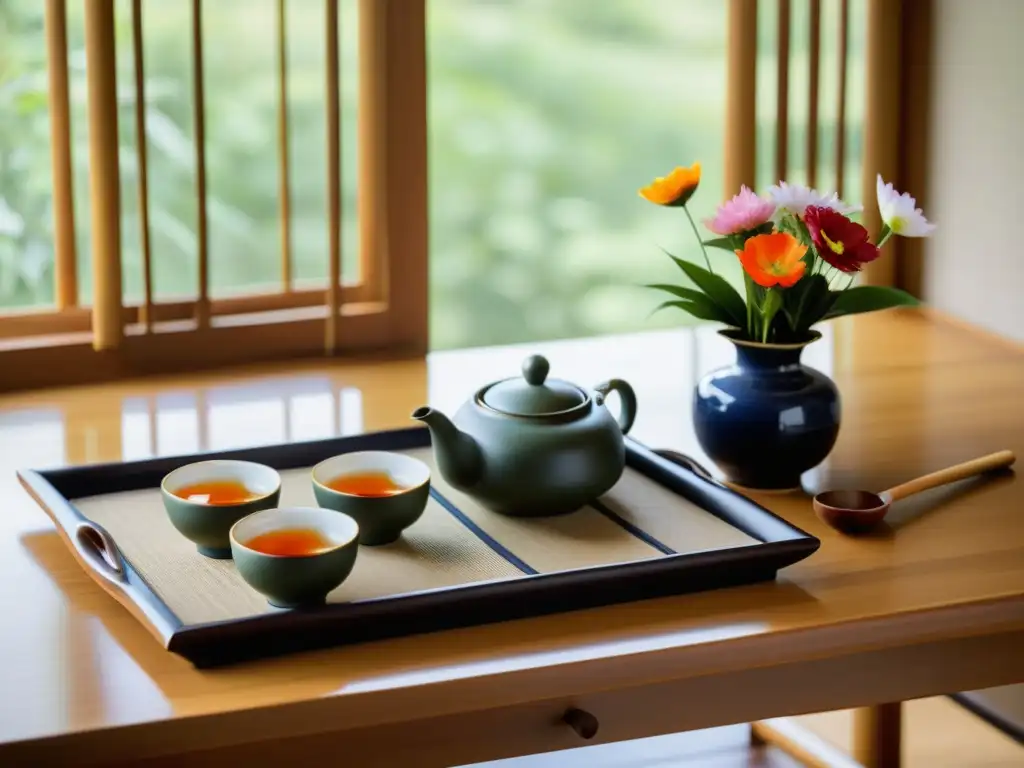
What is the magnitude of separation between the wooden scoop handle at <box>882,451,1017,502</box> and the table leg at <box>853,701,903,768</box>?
0.53m

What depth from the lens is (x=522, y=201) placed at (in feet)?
19.5

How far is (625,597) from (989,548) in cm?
36

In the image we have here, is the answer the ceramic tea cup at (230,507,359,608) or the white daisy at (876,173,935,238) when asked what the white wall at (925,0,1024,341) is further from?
the ceramic tea cup at (230,507,359,608)

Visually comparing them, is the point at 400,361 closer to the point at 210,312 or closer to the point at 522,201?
the point at 210,312

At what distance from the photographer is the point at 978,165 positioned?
2125 mm

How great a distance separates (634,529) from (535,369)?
0.54 ft

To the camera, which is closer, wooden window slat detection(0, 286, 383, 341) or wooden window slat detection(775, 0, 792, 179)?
wooden window slat detection(0, 286, 383, 341)

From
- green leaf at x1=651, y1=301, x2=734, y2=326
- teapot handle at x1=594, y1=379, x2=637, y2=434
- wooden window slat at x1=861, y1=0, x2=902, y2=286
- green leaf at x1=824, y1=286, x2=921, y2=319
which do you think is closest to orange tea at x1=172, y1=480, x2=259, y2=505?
teapot handle at x1=594, y1=379, x2=637, y2=434

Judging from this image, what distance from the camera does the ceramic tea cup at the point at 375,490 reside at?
4.03ft

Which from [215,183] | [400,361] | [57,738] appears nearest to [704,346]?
[400,361]

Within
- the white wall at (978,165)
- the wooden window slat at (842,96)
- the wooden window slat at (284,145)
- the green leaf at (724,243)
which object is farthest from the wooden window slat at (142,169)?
the white wall at (978,165)

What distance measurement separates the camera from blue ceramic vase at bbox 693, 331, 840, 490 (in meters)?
1.43

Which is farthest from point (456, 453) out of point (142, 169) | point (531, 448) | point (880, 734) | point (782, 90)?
point (782, 90)

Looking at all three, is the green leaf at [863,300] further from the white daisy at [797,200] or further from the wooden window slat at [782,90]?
the wooden window slat at [782,90]
